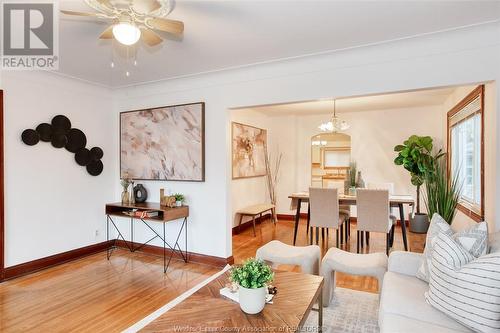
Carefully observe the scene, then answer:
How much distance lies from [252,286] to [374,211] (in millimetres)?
2909

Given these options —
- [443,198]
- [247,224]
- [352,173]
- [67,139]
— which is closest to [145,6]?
[67,139]

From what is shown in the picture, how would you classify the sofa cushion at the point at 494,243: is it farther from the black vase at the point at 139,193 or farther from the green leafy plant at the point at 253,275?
the black vase at the point at 139,193

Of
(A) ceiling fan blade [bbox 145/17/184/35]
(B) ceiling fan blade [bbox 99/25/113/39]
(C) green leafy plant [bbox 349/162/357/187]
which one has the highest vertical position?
(A) ceiling fan blade [bbox 145/17/184/35]

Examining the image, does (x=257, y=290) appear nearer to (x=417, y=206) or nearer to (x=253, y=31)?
(x=253, y=31)

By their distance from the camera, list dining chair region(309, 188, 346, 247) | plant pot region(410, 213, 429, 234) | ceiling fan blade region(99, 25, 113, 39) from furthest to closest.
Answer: plant pot region(410, 213, 429, 234) → dining chair region(309, 188, 346, 247) → ceiling fan blade region(99, 25, 113, 39)

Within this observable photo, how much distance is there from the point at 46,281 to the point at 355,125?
5917mm

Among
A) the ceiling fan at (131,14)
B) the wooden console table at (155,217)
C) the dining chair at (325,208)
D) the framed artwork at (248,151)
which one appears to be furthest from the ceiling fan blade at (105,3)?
the framed artwork at (248,151)

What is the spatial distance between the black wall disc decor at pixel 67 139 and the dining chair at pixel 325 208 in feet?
10.4

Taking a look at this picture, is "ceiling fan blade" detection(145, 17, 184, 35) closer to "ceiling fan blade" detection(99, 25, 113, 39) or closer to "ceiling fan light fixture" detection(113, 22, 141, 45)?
"ceiling fan light fixture" detection(113, 22, 141, 45)

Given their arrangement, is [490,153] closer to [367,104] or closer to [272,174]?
[367,104]

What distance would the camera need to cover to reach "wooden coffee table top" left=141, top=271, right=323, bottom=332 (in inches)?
62.3

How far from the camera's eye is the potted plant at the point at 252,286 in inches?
65.6

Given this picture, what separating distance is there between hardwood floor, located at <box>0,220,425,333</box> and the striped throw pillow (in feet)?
4.83

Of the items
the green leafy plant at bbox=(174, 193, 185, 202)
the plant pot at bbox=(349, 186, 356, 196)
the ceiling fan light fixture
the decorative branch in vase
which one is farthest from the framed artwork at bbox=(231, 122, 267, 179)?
the ceiling fan light fixture
